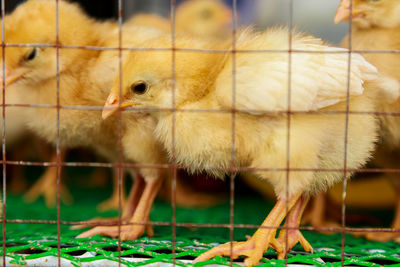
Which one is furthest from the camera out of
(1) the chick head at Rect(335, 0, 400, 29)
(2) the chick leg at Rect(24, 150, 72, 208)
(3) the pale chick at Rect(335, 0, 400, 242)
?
(2) the chick leg at Rect(24, 150, 72, 208)

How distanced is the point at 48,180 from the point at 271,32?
1.86m

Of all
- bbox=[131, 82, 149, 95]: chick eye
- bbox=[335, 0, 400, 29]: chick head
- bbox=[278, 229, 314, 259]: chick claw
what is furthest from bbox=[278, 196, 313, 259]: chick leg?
bbox=[335, 0, 400, 29]: chick head

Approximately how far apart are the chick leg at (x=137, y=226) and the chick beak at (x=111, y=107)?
455 mm

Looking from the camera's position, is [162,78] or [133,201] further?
[133,201]

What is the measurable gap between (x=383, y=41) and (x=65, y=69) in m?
1.27

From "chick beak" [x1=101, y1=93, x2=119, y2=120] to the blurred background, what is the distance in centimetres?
128

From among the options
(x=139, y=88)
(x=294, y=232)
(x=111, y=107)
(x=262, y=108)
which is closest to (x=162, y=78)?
(x=139, y=88)

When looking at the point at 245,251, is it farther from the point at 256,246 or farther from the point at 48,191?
the point at 48,191

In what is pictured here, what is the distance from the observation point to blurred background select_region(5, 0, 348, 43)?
9.95ft

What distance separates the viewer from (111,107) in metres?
1.60

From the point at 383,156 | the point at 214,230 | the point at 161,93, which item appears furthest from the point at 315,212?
the point at 161,93

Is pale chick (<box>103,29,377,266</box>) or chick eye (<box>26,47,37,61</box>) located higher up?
chick eye (<box>26,47,37,61</box>)

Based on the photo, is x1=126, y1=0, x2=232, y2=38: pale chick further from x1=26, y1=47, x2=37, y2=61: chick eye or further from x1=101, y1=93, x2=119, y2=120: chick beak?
x1=101, y1=93, x2=119, y2=120: chick beak

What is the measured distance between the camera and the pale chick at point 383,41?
182cm
